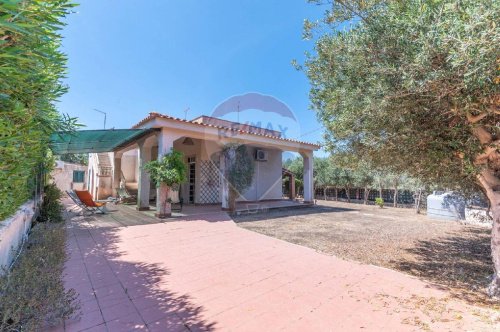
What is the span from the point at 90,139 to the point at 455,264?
40.8 feet

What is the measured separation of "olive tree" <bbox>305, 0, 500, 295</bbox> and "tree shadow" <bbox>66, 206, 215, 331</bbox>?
13.4 ft

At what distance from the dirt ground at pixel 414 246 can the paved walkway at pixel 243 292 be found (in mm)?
610

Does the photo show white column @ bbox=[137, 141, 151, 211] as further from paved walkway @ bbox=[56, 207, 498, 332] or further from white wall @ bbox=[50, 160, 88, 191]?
white wall @ bbox=[50, 160, 88, 191]

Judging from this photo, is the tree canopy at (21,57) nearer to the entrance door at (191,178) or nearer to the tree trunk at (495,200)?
Answer: the tree trunk at (495,200)

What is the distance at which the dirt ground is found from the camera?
14.8 ft

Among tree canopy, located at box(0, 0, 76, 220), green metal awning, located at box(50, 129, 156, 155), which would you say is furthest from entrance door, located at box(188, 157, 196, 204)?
tree canopy, located at box(0, 0, 76, 220)

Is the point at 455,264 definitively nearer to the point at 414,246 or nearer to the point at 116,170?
the point at 414,246

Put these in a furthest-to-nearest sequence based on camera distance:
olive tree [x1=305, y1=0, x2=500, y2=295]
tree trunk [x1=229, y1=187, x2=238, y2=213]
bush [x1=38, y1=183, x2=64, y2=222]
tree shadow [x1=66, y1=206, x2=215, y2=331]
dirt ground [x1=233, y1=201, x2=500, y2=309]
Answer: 1. tree trunk [x1=229, y1=187, x2=238, y2=213]
2. bush [x1=38, y1=183, x2=64, y2=222]
3. dirt ground [x1=233, y1=201, x2=500, y2=309]
4. tree shadow [x1=66, y1=206, x2=215, y2=331]
5. olive tree [x1=305, y1=0, x2=500, y2=295]

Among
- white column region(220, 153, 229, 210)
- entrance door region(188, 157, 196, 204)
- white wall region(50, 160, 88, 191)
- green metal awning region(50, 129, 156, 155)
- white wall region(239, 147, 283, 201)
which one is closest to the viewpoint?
green metal awning region(50, 129, 156, 155)

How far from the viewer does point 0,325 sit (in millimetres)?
2188

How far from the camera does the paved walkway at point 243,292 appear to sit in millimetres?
2893

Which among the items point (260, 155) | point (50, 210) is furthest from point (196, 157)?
point (50, 210)

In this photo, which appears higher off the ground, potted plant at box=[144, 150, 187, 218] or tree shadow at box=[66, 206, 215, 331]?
potted plant at box=[144, 150, 187, 218]

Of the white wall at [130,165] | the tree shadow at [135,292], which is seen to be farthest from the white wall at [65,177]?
the tree shadow at [135,292]
